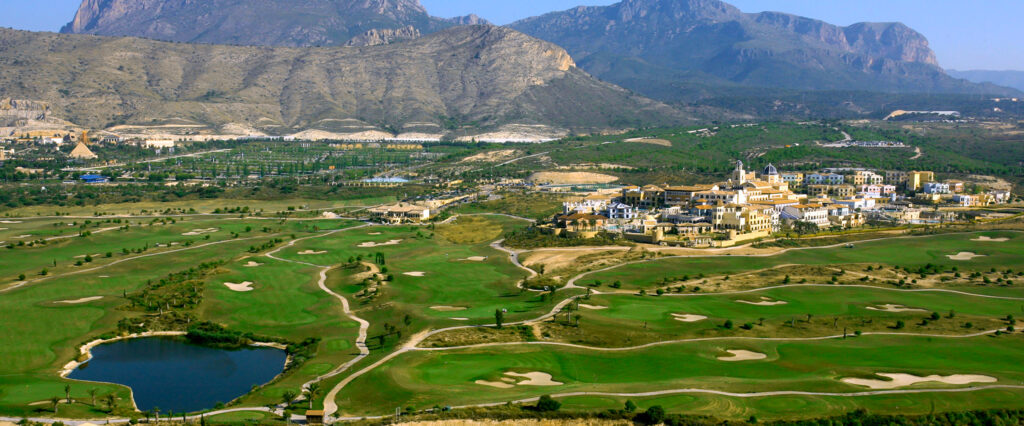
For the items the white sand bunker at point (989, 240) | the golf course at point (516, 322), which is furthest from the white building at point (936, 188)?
the white sand bunker at point (989, 240)

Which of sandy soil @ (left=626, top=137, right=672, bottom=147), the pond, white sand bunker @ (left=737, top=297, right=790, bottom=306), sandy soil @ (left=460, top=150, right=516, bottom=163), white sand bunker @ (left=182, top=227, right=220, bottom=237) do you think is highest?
sandy soil @ (left=626, top=137, right=672, bottom=147)

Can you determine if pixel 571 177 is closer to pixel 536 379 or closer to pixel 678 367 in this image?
pixel 678 367

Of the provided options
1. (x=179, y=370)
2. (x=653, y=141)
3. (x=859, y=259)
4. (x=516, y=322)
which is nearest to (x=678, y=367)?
(x=516, y=322)

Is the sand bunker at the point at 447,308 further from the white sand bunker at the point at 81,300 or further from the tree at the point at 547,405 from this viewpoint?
the white sand bunker at the point at 81,300

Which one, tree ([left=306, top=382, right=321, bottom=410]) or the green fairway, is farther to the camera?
the green fairway

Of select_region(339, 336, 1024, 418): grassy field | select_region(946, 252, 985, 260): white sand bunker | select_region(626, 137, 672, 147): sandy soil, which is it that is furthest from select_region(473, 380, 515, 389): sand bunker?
select_region(626, 137, 672, 147): sandy soil

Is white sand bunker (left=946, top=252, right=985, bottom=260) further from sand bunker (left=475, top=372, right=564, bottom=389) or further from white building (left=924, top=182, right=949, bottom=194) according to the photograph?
sand bunker (left=475, top=372, right=564, bottom=389)

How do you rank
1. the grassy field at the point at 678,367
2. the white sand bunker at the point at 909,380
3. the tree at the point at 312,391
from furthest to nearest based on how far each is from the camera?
the white sand bunker at the point at 909,380
the grassy field at the point at 678,367
the tree at the point at 312,391
